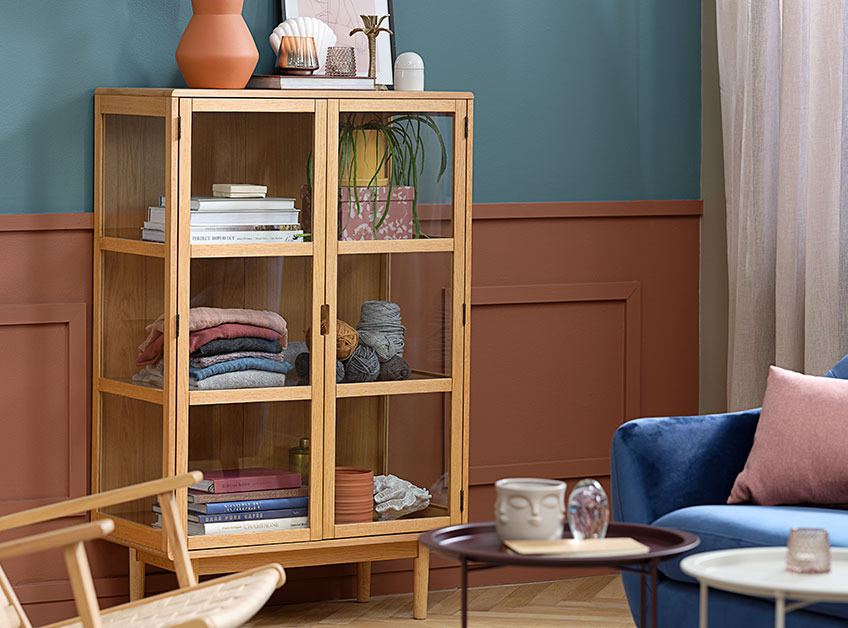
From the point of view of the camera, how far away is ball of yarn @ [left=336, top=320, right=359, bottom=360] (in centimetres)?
346

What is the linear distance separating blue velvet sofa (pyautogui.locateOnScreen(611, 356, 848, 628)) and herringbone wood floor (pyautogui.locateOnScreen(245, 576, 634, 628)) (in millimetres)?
666

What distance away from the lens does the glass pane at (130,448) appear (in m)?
3.35

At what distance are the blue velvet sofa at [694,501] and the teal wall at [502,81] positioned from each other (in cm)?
123

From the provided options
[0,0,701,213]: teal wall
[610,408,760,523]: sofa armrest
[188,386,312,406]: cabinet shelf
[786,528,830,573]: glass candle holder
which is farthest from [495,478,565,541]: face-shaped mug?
[0,0,701,213]: teal wall

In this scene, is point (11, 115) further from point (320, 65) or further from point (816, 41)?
point (816, 41)

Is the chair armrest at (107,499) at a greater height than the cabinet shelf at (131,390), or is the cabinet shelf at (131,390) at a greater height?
the cabinet shelf at (131,390)

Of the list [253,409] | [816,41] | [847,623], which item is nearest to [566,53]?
[816,41]

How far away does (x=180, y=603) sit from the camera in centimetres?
253

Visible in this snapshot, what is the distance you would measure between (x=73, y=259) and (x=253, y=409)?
645mm

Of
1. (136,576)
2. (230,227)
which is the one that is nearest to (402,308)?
(230,227)

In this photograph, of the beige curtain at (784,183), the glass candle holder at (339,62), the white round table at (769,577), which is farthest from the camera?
the beige curtain at (784,183)

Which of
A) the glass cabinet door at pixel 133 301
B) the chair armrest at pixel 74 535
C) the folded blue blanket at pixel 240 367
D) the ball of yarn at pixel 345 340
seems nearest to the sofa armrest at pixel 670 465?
the ball of yarn at pixel 345 340

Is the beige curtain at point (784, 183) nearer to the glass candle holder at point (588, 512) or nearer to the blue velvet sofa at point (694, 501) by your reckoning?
the blue velvet sofa at point (694, 501)

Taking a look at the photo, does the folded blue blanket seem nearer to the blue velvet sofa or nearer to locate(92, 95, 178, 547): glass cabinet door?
locate(92, 95, 178, 547): glass cabinet door
